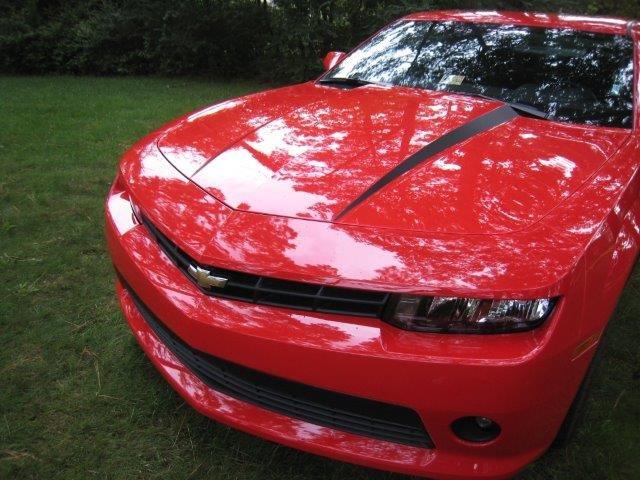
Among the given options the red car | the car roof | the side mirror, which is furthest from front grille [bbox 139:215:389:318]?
the car roof

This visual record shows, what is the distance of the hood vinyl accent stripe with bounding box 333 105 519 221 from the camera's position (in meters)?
1.73

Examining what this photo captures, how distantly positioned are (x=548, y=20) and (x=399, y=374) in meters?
2.32

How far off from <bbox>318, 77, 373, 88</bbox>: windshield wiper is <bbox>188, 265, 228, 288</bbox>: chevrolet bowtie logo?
1537mm

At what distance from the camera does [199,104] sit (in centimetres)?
741

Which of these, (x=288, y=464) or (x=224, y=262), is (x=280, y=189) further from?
(x=288, y=464)

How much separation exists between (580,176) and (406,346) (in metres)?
0.87

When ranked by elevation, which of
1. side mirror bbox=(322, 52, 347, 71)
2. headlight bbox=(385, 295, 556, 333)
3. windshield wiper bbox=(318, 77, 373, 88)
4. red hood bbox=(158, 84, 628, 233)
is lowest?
headlight bbox=(385, 295, 556, 333)

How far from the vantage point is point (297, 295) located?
1.54m

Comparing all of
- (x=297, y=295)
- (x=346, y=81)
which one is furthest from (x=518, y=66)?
(x=297, y=295)

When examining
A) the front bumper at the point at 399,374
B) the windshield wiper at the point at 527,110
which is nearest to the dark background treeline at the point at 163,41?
→ the windshield wiper at the point at 527,110

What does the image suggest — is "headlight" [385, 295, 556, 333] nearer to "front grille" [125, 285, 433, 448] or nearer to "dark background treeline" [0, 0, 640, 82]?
"front grille" [125, 285, 433, 448]

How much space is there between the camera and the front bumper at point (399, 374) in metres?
1.39

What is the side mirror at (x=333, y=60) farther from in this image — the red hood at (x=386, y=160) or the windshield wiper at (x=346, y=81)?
the red hood at (x=386, y=160)

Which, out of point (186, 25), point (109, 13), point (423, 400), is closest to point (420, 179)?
point (423, 400)
